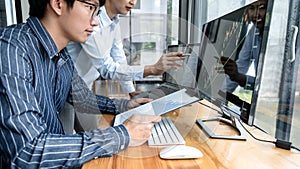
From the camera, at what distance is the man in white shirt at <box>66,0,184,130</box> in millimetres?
1153

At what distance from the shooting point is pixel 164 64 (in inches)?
51.1

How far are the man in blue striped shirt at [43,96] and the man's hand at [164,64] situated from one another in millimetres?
550

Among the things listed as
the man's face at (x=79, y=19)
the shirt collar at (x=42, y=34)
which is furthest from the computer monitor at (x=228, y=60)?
the shirt collar at (x=42, y=34)

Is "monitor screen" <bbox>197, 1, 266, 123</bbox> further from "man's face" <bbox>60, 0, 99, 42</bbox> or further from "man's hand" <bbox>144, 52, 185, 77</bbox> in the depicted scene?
"man's face" <bbox>60, 0, 99, 42</bbox>

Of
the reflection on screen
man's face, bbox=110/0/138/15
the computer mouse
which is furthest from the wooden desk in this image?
man's face, bbox=110/0/138/15

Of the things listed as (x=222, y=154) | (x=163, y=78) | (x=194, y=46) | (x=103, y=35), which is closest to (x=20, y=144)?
(x=222, y=154)

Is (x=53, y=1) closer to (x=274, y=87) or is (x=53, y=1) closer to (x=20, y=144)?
(x=20, y=144)

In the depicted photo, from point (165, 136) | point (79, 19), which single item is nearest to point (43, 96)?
point (79, 19)

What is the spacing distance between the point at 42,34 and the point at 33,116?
298 mm

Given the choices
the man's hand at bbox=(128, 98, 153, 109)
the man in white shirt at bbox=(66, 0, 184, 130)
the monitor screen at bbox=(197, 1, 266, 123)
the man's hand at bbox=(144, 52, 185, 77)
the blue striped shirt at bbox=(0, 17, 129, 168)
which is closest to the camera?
the blue striped shirt at bbox=(0, 17, 129, 168)

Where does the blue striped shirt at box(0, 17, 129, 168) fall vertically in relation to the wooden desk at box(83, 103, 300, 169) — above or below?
above

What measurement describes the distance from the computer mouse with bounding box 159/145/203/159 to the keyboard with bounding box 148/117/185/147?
0.06 m

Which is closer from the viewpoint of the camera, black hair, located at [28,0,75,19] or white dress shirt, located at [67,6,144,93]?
black hair, located at [28,0,75,19]

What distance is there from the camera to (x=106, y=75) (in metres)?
1.38
